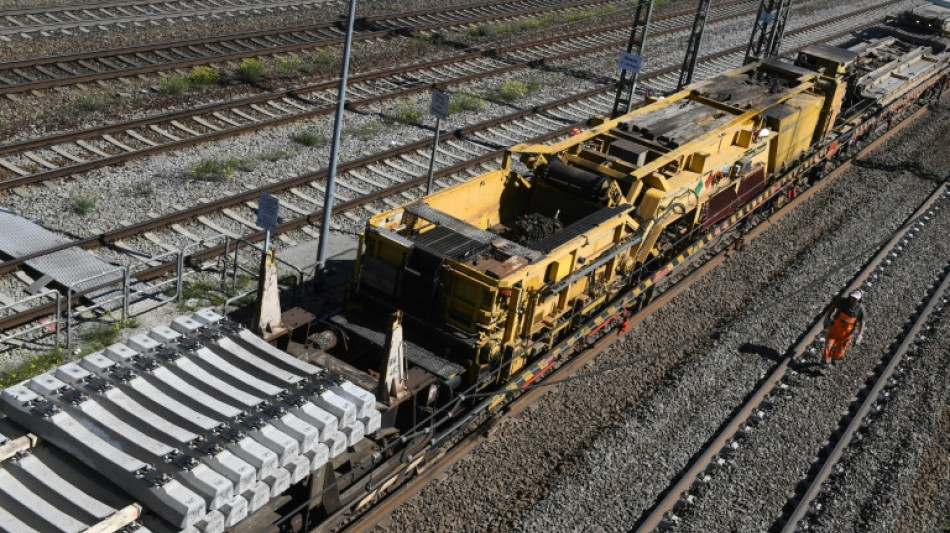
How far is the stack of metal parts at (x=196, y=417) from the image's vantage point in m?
8.16

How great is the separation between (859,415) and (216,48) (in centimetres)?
1898

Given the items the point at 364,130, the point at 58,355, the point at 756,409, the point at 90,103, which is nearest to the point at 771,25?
the point at 364,130

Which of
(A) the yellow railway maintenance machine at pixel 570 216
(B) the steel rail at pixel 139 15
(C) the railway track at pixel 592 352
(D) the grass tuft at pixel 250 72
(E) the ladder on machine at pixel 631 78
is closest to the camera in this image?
(C) the railway track at pixel 592 352

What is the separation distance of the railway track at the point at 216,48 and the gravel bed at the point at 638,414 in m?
14.1

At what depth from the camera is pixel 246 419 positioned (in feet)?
29.5

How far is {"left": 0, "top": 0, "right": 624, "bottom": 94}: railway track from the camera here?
71.6 feet

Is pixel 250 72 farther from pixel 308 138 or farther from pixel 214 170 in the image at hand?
pixel 214 170

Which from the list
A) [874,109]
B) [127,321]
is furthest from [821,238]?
[127,321]

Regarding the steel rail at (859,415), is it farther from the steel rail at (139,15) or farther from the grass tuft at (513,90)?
the steel rail at (139,15)

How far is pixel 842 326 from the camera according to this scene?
15.2 meters

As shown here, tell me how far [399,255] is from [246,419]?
408cm

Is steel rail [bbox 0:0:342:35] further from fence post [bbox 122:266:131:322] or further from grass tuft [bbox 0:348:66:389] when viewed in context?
grass tuft [bbox 0:348:66:389]

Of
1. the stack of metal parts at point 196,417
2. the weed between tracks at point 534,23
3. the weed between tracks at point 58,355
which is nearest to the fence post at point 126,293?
the weed between tracks at point 58,355

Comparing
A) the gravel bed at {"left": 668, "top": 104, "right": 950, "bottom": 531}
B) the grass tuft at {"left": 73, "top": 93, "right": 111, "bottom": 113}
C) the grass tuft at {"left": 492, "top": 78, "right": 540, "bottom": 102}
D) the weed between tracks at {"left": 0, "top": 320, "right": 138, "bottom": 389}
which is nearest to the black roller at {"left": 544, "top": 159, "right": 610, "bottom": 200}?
the gravel bed at {"left": 668, "top": 104, "right": 950, "bottom": 531}
